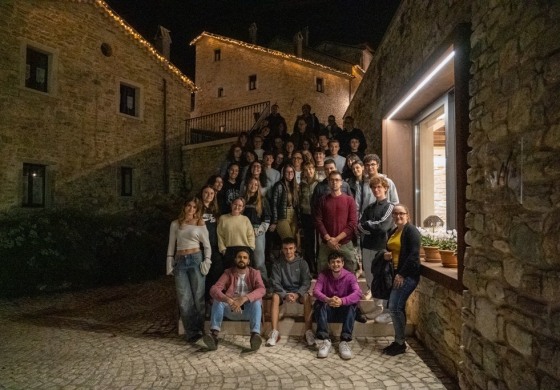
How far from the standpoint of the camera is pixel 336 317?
440 centimetres

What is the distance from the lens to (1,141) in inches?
409

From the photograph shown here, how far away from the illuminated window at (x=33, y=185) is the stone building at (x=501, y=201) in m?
11.9

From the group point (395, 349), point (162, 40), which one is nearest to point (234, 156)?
point (395, 349)

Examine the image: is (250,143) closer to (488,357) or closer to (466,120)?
(466,120)

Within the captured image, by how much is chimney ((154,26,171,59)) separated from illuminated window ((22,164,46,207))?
9329 mm

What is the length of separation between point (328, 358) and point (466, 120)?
2.86 m

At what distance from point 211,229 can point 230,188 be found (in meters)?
1.01

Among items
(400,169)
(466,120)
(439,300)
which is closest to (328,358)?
(439,300)

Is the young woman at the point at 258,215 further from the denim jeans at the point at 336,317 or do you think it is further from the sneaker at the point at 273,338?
the denim jeans at the point at 336,317

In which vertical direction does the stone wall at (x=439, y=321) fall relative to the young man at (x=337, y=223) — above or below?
below

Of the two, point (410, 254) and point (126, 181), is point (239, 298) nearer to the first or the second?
point (410, 254)

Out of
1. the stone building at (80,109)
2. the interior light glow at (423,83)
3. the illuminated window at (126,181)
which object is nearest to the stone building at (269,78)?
the stone building at (80,109)

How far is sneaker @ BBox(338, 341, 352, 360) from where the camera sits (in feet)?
12.7

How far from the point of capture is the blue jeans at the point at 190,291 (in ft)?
14.9
